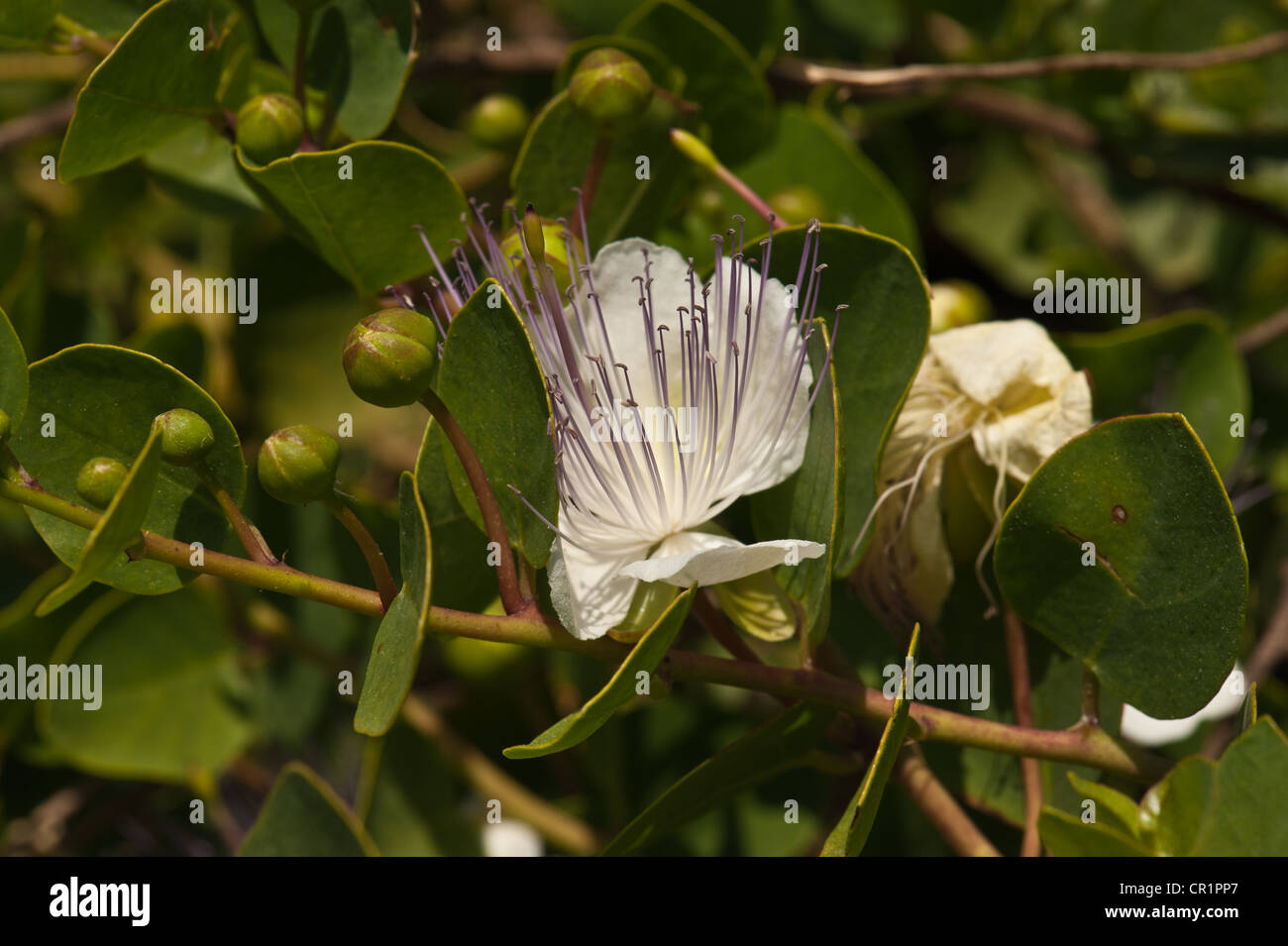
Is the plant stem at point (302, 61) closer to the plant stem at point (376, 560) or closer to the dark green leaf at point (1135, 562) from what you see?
the plant stem at point (376, 560)

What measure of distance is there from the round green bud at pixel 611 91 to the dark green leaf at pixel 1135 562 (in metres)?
0.62

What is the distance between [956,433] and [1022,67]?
2.43 feet

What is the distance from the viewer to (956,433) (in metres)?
1.47

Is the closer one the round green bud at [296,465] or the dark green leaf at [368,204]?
the round green bud at [296,465]

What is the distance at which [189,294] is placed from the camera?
7.99 ft

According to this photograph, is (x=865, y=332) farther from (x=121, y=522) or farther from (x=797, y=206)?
(x=121, y=522)

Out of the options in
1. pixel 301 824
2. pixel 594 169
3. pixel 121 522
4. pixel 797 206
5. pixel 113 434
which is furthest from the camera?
pixel 797 206

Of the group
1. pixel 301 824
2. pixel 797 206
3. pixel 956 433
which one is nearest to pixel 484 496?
pixel 956 433

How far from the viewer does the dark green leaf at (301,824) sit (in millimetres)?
1635

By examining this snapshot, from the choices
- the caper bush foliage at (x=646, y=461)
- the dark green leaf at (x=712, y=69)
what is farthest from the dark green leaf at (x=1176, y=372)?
the dark green leaf at (x=712, y=69)
